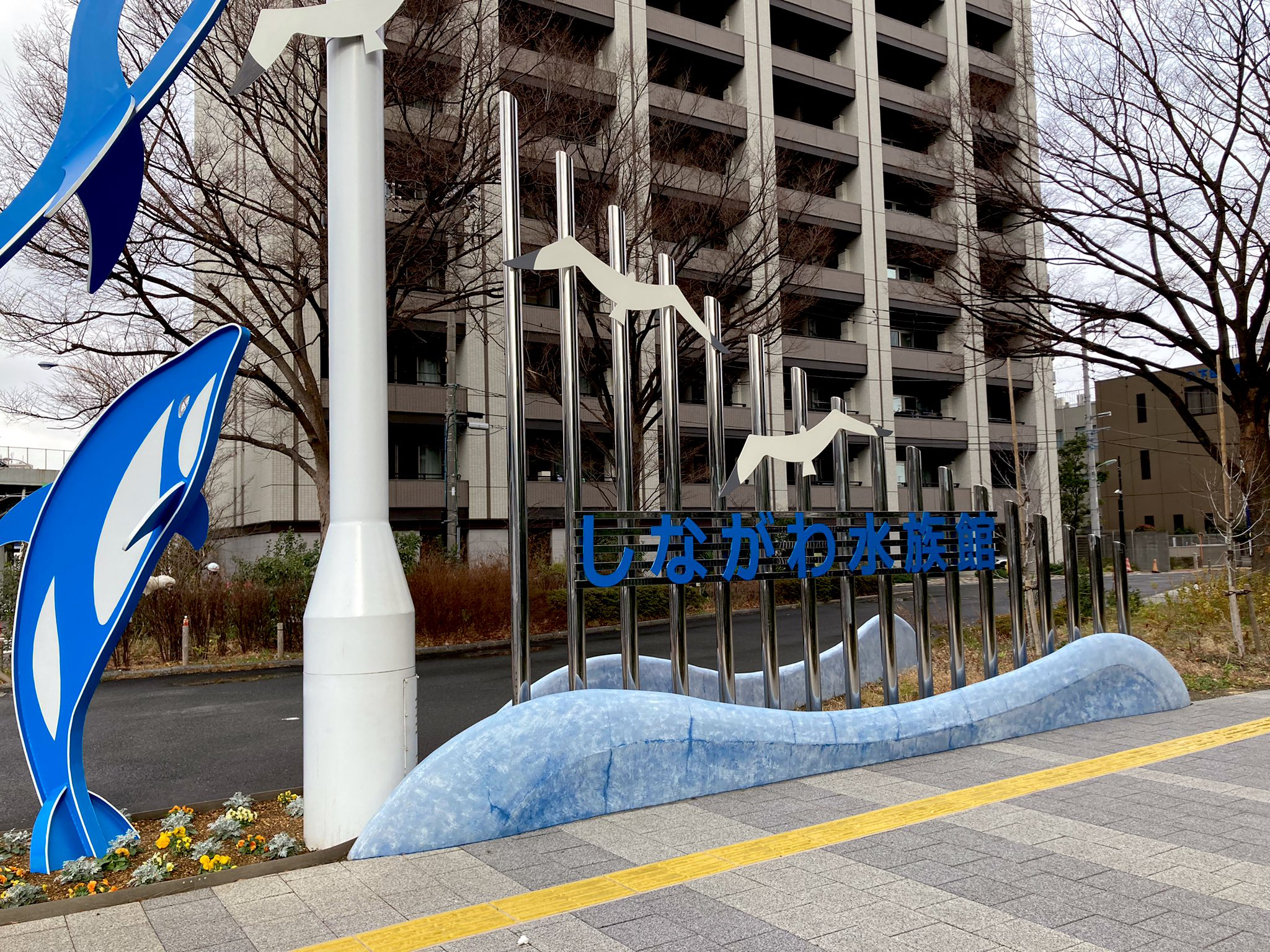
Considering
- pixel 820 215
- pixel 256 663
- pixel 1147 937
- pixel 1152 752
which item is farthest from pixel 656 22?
pixel 1147 937

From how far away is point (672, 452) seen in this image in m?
7.25

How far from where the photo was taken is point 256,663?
15.0 meters

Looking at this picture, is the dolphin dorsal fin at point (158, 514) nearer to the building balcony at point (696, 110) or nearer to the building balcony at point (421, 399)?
the building balcony at point (696, 110)

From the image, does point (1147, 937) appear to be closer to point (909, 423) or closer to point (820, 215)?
point (820, 215)

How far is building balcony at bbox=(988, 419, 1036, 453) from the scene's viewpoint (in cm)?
3700

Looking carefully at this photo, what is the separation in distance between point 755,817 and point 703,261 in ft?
56.2

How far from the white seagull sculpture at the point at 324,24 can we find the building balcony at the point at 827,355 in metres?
26.6

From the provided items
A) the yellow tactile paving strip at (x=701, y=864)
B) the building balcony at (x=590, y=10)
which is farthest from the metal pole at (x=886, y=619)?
the building balcony at (x=590, y=10)

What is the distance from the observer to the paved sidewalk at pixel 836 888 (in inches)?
151

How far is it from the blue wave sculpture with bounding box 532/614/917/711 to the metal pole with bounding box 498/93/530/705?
0.50 metres

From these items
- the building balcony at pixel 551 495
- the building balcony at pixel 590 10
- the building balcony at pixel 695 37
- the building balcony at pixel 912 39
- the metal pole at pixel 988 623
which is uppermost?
the building balcony at pixel 912 39

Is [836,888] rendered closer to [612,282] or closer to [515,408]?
[515,408]

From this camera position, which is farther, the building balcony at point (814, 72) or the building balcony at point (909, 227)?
the building balcony at point (909, 227)

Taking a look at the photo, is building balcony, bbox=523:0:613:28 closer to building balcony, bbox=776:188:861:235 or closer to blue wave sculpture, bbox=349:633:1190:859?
building balcony, bbox=776:188:861:235
